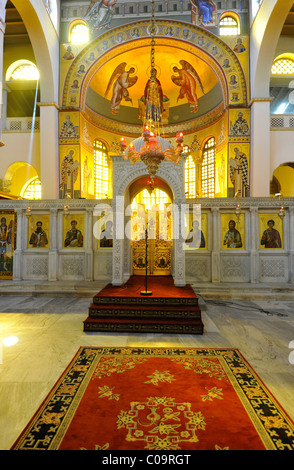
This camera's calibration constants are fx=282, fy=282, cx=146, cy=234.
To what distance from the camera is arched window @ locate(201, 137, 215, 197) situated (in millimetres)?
14562

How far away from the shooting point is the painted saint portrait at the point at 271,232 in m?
9.52

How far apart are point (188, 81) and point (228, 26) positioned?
2.80 metres

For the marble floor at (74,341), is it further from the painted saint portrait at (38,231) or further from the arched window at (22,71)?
the arched window at (22,71)

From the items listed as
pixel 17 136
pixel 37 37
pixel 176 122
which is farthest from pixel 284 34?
pixel 17 136

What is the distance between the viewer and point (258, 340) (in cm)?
506

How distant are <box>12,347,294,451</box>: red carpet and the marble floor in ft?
0.66

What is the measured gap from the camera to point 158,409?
3.04 meters

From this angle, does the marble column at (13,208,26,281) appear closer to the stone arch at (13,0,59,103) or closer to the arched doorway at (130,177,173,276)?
the arched doorway at (130,177,173,276)

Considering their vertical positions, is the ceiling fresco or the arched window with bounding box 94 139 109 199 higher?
the ceiling fresco

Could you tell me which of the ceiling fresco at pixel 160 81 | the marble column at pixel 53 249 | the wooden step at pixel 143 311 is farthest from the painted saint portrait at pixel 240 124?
the wooden step at pixel 143 311

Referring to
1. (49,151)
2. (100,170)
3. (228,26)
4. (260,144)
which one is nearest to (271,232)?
(260,144)

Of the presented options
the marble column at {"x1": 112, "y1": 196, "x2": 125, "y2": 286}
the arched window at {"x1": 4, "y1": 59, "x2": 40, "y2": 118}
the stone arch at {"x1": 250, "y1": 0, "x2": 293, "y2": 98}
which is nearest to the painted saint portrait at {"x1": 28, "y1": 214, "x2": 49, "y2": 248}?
the marble column at {"x1": 112, "y1": 196, "x2": 125, "y2": 286}
